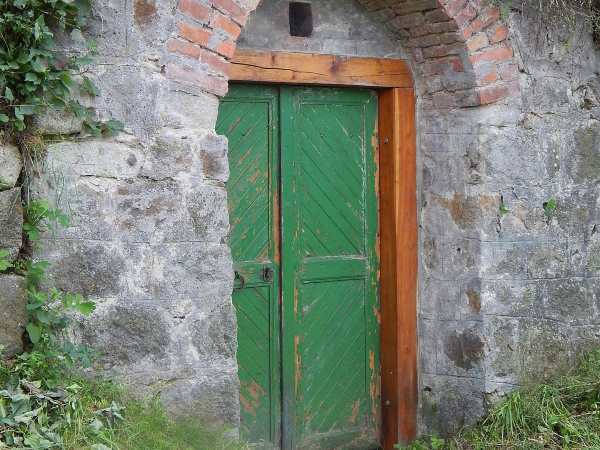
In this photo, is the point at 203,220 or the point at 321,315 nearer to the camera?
the point at 203,220

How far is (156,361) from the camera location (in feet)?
12.2

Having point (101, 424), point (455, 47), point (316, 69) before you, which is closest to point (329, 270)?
point (316, 69)

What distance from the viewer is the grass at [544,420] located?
433 cm

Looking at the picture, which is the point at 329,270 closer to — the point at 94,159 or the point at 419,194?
the point at 419,194

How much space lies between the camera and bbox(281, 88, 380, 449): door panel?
15.2ft

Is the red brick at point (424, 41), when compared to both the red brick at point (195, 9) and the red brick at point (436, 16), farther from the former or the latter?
the red brick at point (195, 9)

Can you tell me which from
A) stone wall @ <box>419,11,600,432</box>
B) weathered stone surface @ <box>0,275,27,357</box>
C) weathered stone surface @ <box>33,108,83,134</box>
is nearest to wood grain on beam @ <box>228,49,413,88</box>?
stone wall @ <box>419,11,600,432</box>

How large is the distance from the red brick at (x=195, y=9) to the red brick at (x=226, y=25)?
0.04 meters

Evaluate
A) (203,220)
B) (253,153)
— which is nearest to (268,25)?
(253,153)

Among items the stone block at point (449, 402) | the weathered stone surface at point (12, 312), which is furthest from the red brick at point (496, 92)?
the weathered stone surface at point (12, 312)

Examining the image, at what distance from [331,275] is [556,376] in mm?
1453

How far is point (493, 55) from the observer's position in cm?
461

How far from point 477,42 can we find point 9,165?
2.59 metres

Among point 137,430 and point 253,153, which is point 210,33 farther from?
point 137,430
